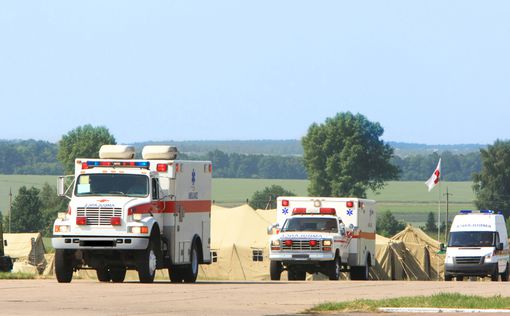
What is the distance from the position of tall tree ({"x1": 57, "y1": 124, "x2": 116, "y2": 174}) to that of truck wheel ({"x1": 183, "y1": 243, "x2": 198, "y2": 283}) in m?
125

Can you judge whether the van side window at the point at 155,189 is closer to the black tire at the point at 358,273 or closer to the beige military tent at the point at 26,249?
the black tire at the point at 358,273

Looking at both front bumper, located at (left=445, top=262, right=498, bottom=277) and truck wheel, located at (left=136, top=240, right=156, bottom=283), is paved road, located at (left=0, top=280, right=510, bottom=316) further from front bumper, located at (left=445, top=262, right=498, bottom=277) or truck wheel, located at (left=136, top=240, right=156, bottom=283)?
front bumper, located at (left=445, top=262, right=498, bottom=277)

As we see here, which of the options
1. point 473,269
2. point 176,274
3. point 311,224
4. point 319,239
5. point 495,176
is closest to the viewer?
point 176,274

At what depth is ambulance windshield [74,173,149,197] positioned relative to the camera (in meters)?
33.7

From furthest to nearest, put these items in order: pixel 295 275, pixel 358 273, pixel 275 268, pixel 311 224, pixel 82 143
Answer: pixel 82 143 → pixel 358 273 → pixel 295 275 → pixel 275 268 → pixel 311 224

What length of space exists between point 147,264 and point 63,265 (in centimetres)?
215

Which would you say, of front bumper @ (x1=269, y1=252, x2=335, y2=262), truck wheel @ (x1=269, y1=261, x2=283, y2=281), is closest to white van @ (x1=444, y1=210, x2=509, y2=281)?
truck wheel @ (x1=269, y1=261, x2=283, y2=281)

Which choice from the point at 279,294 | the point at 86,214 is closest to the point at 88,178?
the point at 86,214

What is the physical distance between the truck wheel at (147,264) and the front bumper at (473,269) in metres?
17.8

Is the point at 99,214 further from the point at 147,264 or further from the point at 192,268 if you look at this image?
the point at 192,268

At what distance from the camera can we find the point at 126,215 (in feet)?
109

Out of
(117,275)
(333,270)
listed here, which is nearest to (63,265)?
(117,275)

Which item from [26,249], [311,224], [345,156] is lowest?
[26,249]

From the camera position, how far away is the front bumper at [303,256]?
4250 centimetres
